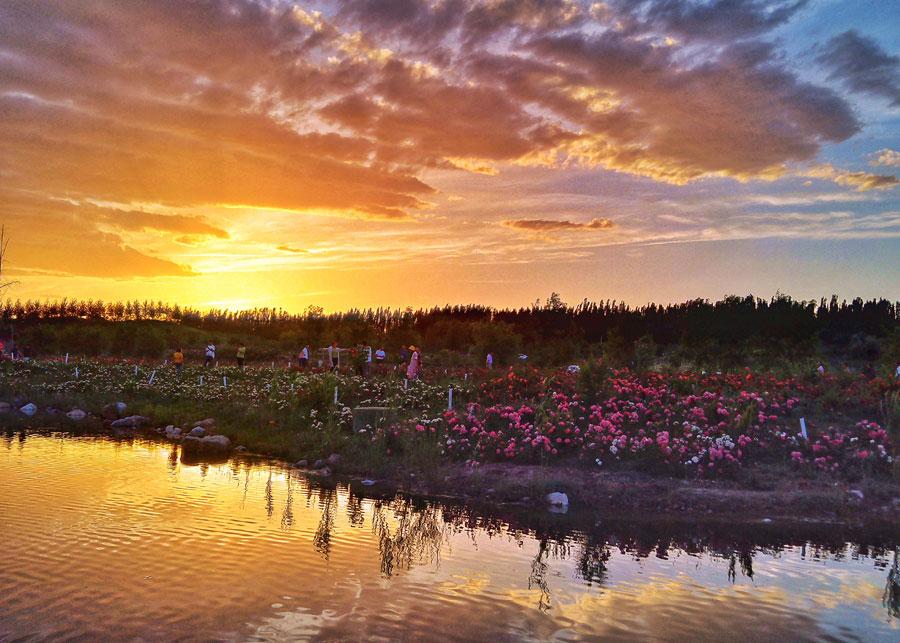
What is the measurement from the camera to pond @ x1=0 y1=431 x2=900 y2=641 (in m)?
7.76

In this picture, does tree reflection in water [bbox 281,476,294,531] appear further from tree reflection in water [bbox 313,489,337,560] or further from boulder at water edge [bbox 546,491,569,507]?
boulder at water edge [bbox 546,491,569,507]

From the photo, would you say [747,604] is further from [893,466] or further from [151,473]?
[151,473]

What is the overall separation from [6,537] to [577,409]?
12.7 metres

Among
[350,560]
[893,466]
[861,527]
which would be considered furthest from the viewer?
[893,466]

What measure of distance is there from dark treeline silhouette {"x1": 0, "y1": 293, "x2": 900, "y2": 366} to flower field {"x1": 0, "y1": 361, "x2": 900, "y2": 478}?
12.9 meters

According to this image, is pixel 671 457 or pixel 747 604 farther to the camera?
pixel 671 457

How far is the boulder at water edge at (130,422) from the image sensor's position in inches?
975

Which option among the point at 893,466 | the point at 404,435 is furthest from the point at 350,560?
the point at 893,466

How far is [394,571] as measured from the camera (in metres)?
9.61

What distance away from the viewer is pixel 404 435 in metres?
18.1

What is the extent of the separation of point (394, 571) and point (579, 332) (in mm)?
59303

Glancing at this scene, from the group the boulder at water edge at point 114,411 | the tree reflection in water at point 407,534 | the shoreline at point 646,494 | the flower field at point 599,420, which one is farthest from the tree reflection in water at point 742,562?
the boulder at water edge at point 114,411

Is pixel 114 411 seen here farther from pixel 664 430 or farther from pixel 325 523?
pixel 664 430

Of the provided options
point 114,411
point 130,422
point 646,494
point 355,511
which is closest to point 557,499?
point 646,494
